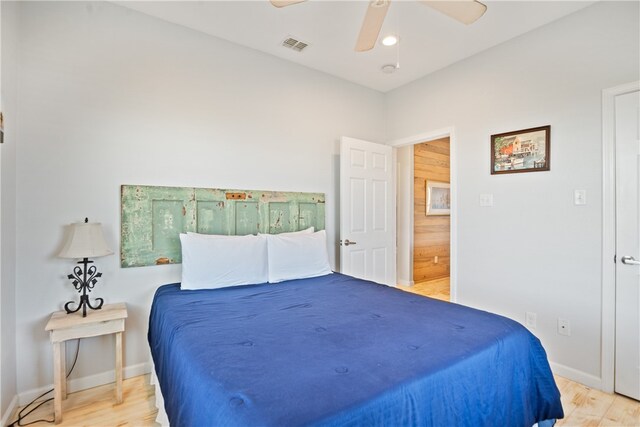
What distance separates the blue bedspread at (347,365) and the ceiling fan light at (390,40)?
2249 mm

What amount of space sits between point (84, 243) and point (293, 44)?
2.40m

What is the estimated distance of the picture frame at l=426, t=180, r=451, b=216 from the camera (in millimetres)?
5469

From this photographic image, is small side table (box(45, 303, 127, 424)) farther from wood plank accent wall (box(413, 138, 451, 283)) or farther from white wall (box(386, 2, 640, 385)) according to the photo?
wood plank accent wall (box(413, 138, 451, 283))

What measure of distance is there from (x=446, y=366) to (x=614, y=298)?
1.92 metres

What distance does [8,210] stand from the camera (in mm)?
1936

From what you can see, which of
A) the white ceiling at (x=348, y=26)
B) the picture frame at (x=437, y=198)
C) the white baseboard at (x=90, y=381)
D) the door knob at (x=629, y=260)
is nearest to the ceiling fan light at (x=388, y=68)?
the white ceiling at (x=348, y=26)

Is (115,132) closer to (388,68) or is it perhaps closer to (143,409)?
(143,409)

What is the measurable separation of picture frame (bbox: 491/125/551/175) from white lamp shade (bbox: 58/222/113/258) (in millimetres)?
3283

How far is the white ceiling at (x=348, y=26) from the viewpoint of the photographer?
241cm

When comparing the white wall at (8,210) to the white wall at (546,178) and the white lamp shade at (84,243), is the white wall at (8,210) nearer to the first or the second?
the white lamp shade at (84,243)

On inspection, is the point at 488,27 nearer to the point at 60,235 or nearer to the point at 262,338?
the point at 262,338

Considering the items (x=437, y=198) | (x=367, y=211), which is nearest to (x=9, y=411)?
(x=367, y=211)

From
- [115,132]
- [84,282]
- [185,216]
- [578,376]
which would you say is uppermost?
[115,132]

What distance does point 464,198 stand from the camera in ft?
10.5
